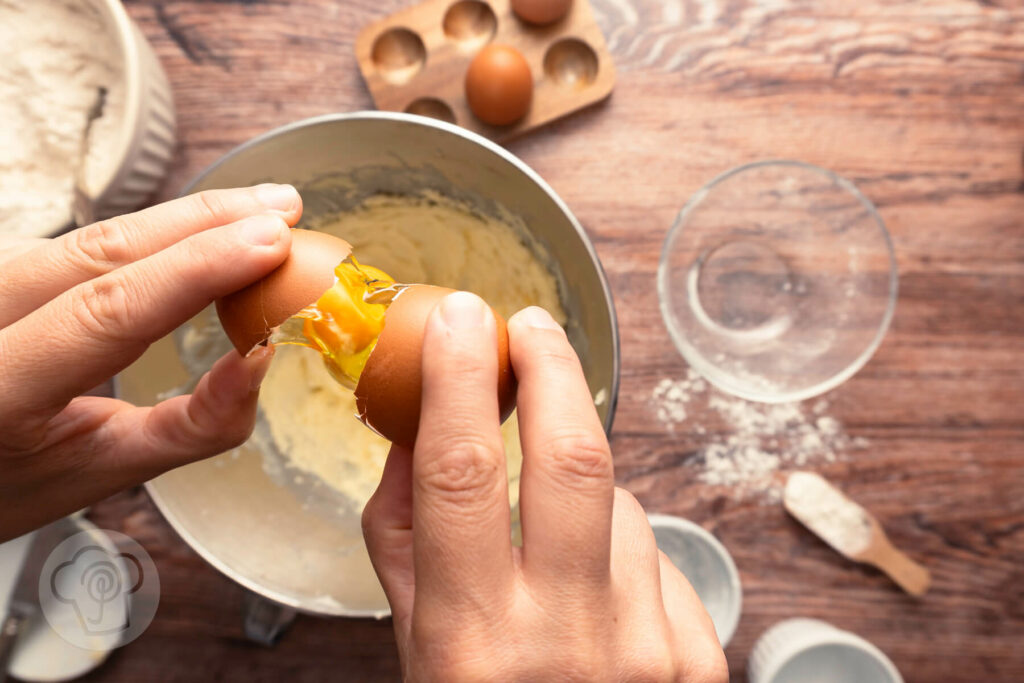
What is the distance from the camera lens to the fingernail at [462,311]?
2.30 feet

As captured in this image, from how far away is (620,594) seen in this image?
0.75 metres

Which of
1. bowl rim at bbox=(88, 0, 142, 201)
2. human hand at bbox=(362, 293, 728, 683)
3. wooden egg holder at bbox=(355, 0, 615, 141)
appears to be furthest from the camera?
wooden egg holder at bbox=(355, 0, 615, 141)

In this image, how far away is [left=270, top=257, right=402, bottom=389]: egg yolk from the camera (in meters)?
0.83

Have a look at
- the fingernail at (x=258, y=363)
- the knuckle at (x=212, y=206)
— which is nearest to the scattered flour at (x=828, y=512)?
the fingernail at (x=258, y=363)

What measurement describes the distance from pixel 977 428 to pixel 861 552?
0.35m

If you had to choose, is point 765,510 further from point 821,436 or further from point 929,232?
point 929,232

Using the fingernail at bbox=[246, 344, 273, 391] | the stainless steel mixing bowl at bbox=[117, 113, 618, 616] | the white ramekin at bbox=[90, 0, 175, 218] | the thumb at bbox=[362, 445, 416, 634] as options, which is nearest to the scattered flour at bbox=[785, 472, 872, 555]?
the stainless steel mixing bowl at bbox=[117, 113, 618, 616]

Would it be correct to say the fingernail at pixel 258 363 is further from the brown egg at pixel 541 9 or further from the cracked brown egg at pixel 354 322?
the brown egg at pixel 541 9

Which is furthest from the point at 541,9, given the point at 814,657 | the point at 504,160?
the point at 814,657

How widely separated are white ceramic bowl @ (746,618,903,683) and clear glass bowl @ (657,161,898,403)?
1.52 ft

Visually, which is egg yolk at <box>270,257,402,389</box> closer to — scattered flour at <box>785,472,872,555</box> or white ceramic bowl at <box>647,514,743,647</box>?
white ceramic bowl at <box>647,514,743,647</box>

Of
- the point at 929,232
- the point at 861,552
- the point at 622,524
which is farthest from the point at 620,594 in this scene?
the point at 929,232

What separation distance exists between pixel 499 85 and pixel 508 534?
89 centimetres

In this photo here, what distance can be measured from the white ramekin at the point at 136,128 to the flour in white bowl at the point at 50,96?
A: 0.23 ft
